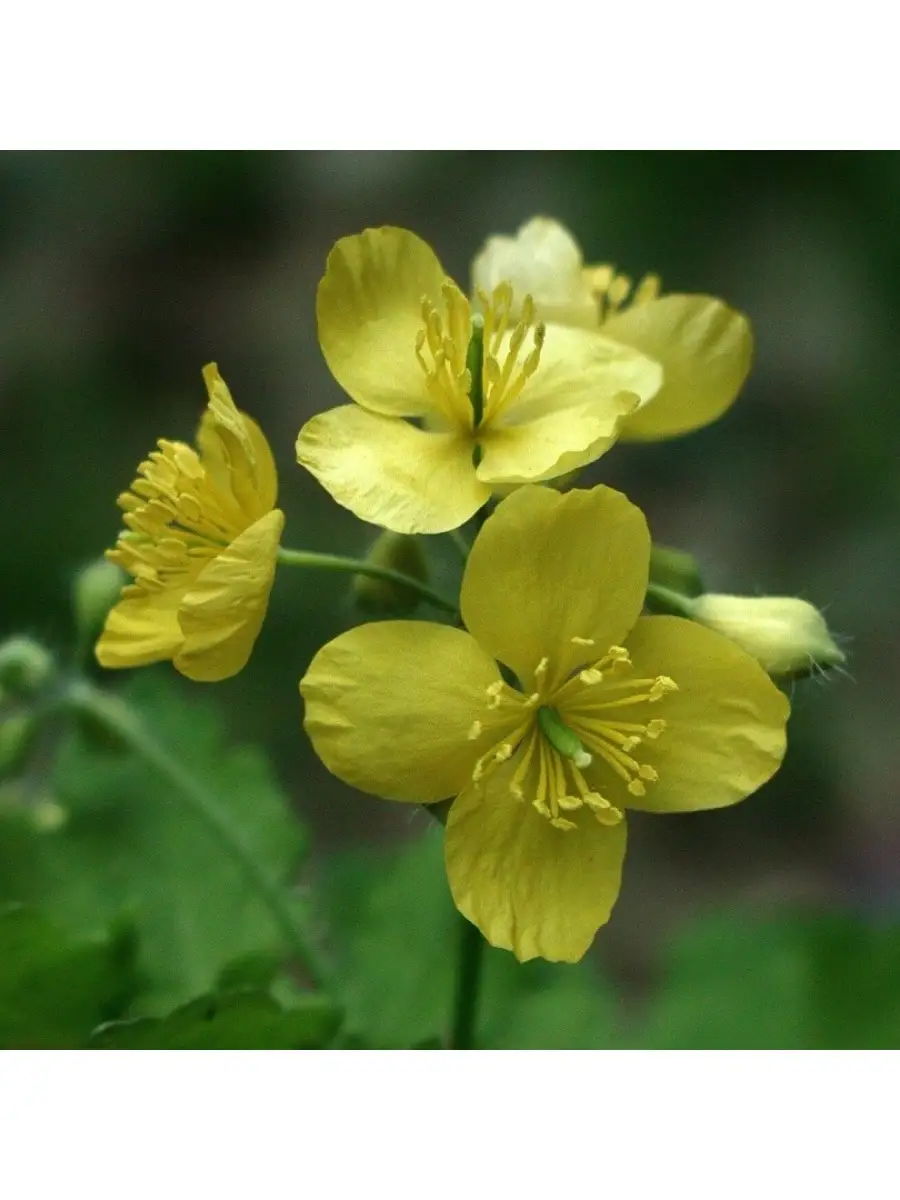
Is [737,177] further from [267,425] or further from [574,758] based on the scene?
[574,758]

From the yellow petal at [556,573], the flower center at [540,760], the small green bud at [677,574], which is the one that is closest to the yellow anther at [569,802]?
the flower center at [540,760]

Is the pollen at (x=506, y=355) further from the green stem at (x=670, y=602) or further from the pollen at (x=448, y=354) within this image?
the green stem at (x=670, y=602)

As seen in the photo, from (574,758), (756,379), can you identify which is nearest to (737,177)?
(756,379)

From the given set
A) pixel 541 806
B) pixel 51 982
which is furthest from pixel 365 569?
pixel 51 982

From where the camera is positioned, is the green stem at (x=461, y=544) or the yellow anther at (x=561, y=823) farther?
the green stem at (x=461, y=544)

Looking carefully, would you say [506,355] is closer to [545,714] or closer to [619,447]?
[545,714]
